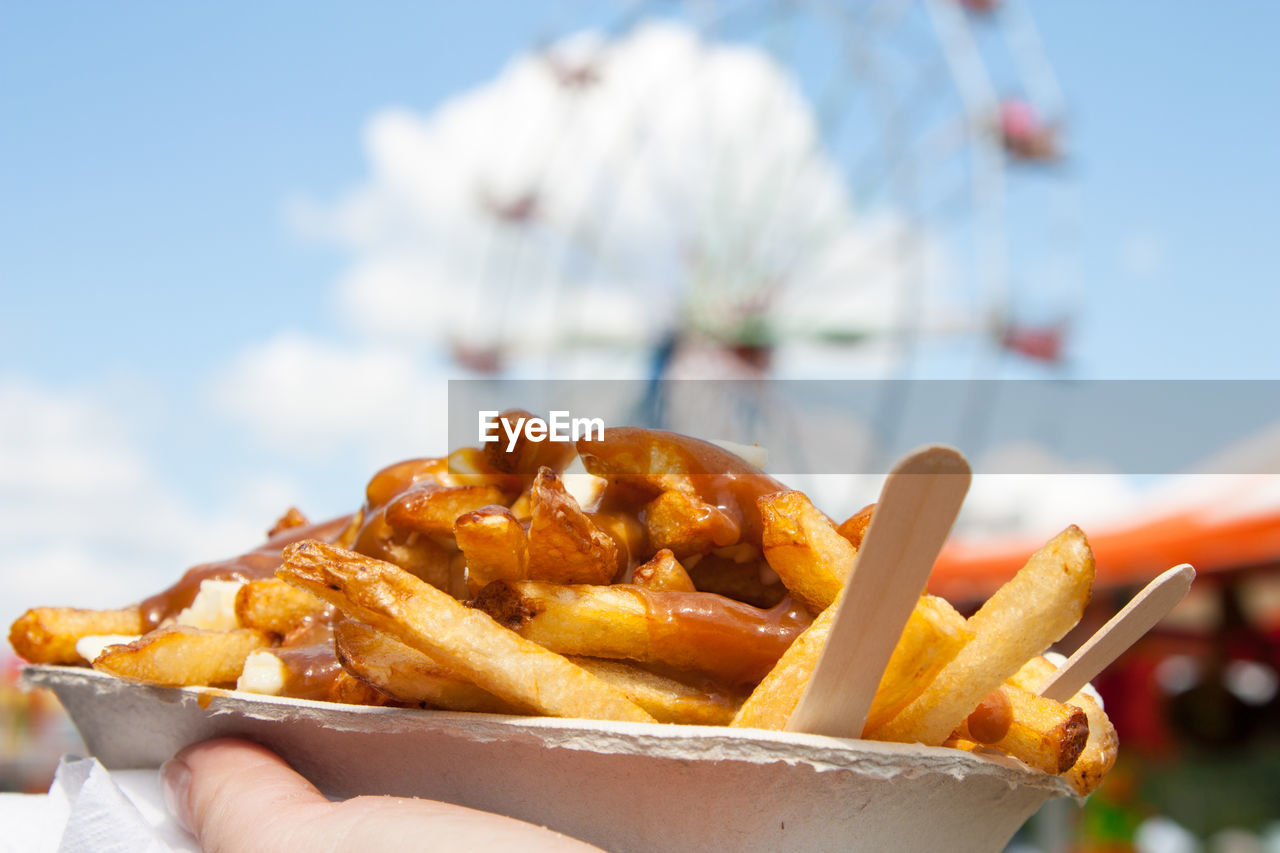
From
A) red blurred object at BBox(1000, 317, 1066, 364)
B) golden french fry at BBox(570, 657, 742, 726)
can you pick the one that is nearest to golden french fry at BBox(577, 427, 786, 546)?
golden french fry at BBox(570, 657, 742, 726)

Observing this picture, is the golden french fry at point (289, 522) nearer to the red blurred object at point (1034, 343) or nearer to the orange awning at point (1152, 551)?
the orange awning at point (1152, 551)

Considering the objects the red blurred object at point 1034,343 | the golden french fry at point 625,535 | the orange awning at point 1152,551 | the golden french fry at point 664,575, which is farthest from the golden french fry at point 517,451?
the red blurred object at point 1034,343

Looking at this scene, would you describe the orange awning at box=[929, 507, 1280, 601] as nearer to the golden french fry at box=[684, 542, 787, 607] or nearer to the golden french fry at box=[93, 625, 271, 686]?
the golden french fry at box=[684, 542, 787, 607]

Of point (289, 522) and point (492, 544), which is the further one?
point (289, 522)

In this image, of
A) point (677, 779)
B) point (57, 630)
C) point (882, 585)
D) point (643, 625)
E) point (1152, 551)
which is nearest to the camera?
point (882, 585)

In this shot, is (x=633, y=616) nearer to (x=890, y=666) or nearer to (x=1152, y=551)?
(x=890, y=666)

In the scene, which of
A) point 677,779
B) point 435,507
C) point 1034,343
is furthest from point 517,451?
point 1034,343

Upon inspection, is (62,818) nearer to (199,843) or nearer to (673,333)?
(199,843)
